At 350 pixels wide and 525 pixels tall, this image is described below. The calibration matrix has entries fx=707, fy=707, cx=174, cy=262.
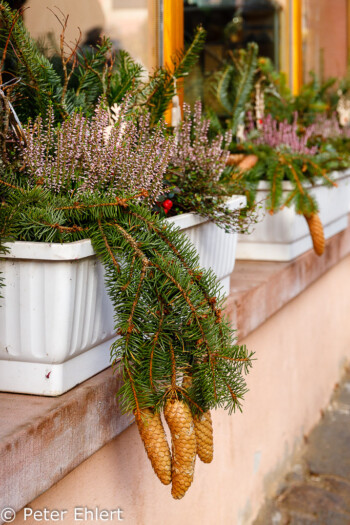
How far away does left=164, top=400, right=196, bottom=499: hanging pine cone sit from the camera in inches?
43.0

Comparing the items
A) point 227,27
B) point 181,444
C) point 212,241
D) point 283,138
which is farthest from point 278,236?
point 181,444

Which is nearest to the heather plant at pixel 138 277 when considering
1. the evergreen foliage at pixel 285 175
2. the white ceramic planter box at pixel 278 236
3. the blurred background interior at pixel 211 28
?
the blurred background interior at pixel 211 28

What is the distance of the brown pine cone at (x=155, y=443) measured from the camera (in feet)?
3.63

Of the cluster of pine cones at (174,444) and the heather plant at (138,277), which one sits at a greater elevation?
the heather plant at (138,277)

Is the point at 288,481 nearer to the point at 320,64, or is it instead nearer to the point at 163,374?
the point at 163,374

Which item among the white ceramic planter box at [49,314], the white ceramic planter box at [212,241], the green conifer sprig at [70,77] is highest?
the green conifer sprig at [70,77]

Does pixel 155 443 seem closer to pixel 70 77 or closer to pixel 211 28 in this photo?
pixel 70 77

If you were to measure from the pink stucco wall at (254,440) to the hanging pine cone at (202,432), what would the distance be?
0.85ft

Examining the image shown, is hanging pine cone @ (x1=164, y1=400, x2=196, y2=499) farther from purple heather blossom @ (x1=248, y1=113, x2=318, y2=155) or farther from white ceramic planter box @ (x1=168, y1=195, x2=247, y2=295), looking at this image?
purple heather blossom @ (x1=248, y1=113, x2=318, y2=155)

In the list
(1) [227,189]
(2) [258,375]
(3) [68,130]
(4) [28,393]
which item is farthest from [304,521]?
(3) [68,130]

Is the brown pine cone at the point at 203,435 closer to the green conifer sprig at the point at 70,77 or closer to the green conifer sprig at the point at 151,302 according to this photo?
the green conifer sprig at the point at 151,302

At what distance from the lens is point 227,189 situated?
1.82m

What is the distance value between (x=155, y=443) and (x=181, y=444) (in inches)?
2.0

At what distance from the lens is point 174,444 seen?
1.10m
